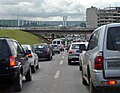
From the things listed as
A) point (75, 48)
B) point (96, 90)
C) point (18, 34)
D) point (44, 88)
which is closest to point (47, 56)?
point (75, 48)

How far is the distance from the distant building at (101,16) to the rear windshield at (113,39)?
17364 centimetres

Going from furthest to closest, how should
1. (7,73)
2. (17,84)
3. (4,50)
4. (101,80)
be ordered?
(17,84) < (4,50) < (7,73) < (101,80)

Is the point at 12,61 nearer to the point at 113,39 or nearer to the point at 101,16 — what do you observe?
the point at 113,39

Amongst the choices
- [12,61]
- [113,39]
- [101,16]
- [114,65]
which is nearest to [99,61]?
[114,65]

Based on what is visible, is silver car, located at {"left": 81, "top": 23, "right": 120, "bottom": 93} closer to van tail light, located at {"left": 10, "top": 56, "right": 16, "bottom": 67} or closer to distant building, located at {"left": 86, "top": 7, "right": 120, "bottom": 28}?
van tail light, located at {"left": 10, "top": 56, "right": 16, "bottom": 67}

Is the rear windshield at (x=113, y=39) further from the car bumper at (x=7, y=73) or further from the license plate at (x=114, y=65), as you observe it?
the car bumper at (x=7, y=73)

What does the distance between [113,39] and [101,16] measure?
17840 cm

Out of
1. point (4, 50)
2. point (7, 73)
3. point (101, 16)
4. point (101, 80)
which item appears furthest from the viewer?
point (101, 16)

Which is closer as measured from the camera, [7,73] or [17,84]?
[7,73]

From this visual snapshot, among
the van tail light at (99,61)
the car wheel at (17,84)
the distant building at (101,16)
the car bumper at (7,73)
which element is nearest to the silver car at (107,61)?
the van tail light at (99,61)

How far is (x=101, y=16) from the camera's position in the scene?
184 meters

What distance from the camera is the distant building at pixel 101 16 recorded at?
183000 mm

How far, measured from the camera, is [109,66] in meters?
7.95

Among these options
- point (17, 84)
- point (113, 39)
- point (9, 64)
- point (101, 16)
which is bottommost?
point (17, 84)
